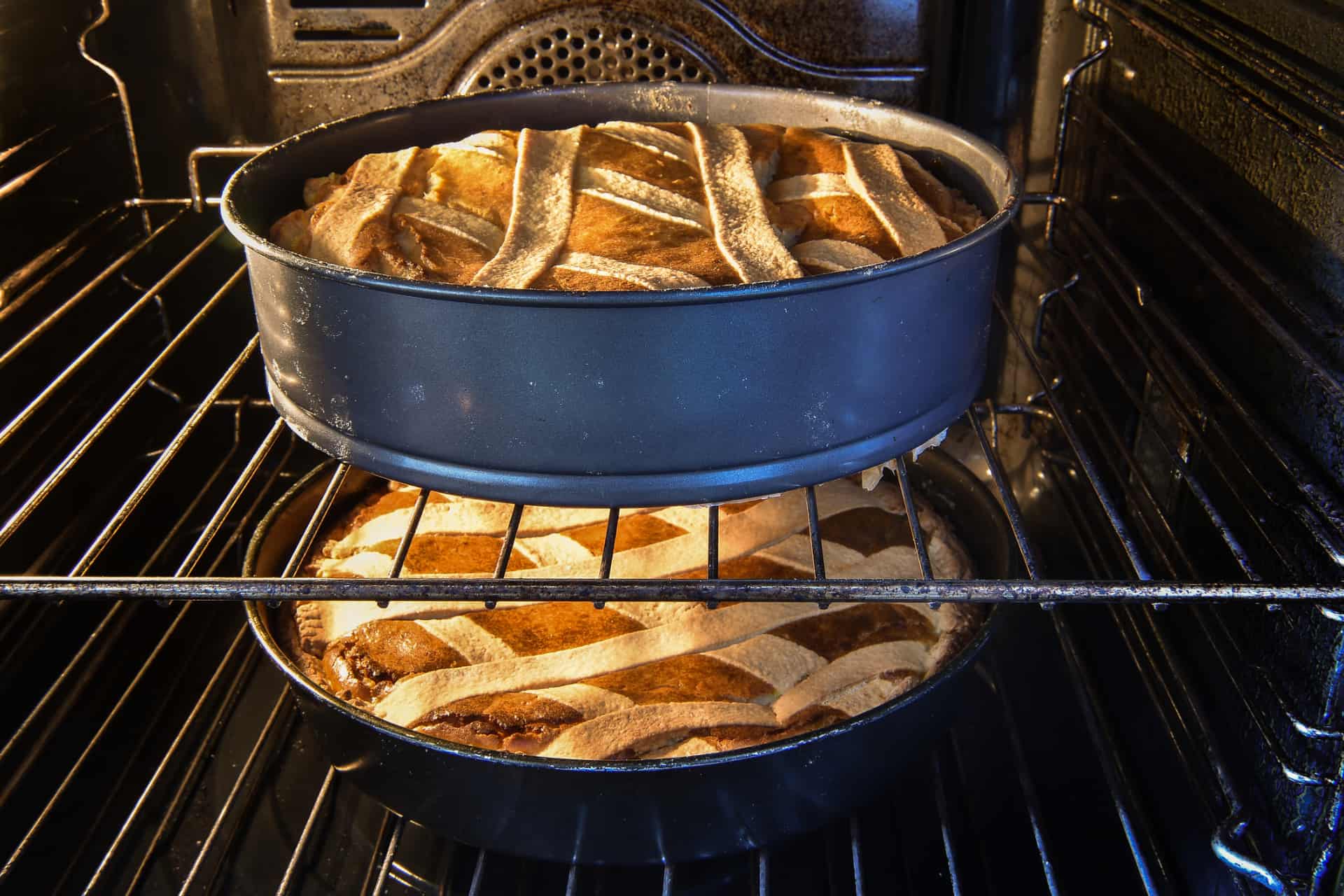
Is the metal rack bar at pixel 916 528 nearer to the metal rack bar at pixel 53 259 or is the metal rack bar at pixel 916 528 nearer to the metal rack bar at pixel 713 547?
the metal rack bar at pixel 713 547

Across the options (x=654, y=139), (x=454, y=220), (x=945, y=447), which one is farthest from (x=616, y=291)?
(x=945, y=447)

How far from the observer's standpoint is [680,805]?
3.26 feet

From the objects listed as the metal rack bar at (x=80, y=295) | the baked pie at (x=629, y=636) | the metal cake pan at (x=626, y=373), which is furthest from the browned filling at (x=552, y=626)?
the metal rack bar at (x=80, y=295)

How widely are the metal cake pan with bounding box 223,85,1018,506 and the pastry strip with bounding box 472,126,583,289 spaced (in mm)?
88

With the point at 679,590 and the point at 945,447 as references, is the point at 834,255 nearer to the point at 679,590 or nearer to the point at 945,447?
the point at 679,590

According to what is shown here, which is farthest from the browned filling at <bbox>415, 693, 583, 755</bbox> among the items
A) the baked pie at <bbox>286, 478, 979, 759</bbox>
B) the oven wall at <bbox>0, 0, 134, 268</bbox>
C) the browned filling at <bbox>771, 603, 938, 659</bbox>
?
the oven wall at <bbox>0, 0, 134, 268</bbox>

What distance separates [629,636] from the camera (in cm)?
115

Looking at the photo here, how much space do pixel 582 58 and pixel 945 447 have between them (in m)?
0.76

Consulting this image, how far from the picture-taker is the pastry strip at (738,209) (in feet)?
2.98

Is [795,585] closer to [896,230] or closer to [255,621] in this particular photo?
[896,230]

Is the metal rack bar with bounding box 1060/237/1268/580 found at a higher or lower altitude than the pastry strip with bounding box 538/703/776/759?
higher

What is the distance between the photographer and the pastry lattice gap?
4.62 feet

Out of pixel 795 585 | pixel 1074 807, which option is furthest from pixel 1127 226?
pixel 795 585

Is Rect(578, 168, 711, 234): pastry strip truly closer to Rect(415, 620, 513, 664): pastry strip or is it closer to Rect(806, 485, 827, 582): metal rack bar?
Rect(806, 485, 827, 582): metal rack bar
